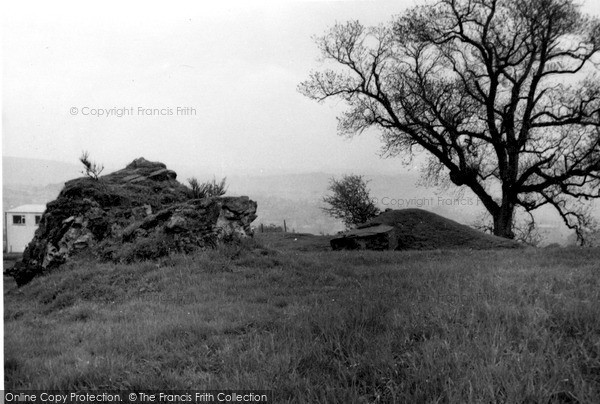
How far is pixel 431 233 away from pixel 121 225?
13204 mm

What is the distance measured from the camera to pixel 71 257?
41.6ft

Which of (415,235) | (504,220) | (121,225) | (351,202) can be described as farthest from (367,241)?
(351,202)

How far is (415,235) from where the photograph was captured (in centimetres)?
1955

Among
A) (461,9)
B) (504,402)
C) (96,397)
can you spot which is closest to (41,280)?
(96,397)

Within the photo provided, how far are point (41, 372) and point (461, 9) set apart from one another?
74.9ft

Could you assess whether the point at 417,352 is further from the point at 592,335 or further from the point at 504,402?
the point at 592,335

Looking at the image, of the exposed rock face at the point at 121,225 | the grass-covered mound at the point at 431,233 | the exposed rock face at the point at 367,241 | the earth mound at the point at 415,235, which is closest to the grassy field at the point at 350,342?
the exposed rock face at the point at 121,225

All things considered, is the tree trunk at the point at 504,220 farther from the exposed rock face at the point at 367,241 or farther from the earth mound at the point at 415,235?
the exposed rock face at the point at 367,241

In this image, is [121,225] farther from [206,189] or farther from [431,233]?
[431,233]

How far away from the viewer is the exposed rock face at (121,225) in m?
11.9

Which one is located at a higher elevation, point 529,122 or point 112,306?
point 529,122

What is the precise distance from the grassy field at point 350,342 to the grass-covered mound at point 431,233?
10.8 metres

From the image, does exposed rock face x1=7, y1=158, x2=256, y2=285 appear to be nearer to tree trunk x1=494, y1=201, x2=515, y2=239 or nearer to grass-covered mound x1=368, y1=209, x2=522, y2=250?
grass-covered mound x1=368, y1=209, x2=522, y2=250

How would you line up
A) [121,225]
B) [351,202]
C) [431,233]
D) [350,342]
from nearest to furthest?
[350,342] → [121,225] → [431,233] → [351,202]
